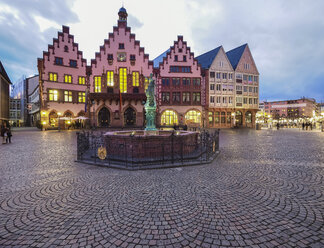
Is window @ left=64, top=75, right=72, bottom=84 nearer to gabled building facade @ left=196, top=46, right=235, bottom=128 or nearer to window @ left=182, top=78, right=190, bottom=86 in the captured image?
window @ left=182, top=78, right=190, bottom=86

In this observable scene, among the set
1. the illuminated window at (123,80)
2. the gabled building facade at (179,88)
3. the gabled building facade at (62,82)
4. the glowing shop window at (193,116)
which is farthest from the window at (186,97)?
the gabled building facade at (62,82)

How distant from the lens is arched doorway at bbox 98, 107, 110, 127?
31172 mm

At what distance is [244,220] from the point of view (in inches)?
124


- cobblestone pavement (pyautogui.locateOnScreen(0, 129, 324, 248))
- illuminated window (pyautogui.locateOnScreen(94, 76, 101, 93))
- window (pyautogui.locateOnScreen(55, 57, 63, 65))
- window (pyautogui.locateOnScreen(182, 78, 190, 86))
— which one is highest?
window (pyautogui.locateOnScreen(55, 57, 63, 65))

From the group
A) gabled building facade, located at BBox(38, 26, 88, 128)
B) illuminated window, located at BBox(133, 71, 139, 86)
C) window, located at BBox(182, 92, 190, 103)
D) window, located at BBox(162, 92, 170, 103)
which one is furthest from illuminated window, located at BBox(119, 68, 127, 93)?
window, located at BBox(182, 92, 190, 103)

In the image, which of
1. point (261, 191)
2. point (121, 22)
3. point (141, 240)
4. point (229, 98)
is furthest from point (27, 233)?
point (229, 98)

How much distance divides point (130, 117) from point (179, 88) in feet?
39.4

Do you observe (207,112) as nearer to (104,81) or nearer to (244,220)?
(104,81)

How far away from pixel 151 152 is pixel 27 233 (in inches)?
221

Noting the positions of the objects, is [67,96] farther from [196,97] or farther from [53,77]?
[196,97]

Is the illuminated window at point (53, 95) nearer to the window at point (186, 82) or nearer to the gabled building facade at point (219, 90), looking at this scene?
the window at point (186, 82)

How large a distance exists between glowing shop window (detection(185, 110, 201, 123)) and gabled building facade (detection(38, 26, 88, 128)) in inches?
867

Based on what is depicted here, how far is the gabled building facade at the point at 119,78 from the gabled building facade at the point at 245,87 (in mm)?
22464

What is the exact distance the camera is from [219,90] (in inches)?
1455
